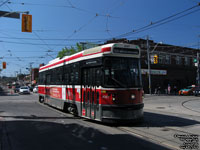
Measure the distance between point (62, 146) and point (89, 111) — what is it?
3.06 meters

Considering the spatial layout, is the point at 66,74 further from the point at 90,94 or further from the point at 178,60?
the point at 178,60

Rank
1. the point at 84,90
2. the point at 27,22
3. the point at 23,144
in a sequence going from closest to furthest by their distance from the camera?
the point at 23,144, the point at 84,90, the point at 27,22

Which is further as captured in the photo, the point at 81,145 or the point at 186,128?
the point at 186,128

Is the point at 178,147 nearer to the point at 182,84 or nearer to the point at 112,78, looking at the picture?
the point at 112,78

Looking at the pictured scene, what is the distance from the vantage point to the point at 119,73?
7773 millimetres

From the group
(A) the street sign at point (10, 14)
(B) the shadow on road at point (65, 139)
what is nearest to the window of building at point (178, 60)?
(A) the street sign at point (10, 14)

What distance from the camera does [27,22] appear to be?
1177 cm

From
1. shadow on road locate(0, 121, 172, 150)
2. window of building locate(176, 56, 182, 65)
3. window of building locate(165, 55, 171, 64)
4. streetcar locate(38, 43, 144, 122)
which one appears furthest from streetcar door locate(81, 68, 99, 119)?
window of building locate(176, 56, 182, 65)

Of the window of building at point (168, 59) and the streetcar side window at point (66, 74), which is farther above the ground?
the window of building at point (168, 59)

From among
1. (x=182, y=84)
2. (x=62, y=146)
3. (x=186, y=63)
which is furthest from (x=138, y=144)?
(x=186, y=63)

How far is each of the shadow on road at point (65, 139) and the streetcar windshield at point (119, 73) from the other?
6.59 ft

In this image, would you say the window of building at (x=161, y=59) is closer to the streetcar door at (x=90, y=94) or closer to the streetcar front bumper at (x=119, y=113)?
the streetcar door at (x=90, y=94)

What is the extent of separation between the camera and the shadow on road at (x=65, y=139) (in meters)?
5.39

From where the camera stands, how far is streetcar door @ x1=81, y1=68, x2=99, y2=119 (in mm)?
8047
